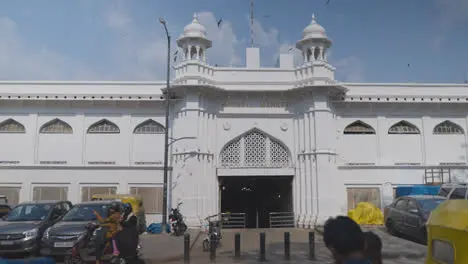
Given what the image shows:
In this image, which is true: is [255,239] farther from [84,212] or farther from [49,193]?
[49,193]

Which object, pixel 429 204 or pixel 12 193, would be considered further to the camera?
pixel 12 193

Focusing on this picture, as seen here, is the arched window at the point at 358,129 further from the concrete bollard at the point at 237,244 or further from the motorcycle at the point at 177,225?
the concrete bollard at the point at 237,244

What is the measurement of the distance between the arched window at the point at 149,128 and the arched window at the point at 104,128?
110cm

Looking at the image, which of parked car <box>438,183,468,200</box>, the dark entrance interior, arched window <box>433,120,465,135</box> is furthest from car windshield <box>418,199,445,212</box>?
the dark entrance interior

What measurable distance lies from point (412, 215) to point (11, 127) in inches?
777

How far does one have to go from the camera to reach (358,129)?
70.9ft

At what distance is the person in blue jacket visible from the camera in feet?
8.54

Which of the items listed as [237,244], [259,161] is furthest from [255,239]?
[259,161]

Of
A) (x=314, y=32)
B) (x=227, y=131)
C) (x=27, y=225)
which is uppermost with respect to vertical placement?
(x=314, y=32)

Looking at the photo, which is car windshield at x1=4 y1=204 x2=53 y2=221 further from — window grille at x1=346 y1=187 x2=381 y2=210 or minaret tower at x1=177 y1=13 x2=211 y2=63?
window grille at x1=346 y1=187 x2=381 y2=210

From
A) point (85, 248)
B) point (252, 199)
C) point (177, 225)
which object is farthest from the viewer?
point (252, 199)

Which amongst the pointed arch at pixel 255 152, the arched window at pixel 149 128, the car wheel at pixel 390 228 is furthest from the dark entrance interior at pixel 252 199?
the car wheel at pixel 390 228

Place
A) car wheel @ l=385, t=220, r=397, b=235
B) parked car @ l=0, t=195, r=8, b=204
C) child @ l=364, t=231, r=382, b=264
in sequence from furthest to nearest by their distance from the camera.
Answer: parked car @ l=0, t=195, r=8, b=204 < car wheel @ l=385, t=220, r=397, b=235 < child @ l=364, t=231, r=382, b=264

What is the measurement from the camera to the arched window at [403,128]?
21594 mm
